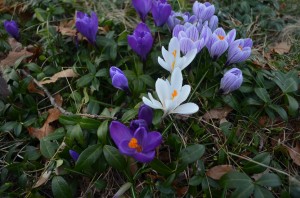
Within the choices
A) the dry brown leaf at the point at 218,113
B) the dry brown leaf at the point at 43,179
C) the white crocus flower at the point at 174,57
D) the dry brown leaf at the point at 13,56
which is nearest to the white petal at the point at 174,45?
the white crocus flower at the point at 174,57

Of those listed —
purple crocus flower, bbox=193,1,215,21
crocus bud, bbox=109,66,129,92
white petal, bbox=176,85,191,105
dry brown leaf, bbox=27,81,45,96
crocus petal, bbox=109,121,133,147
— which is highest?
purple crocus flower, bbox=193,1,215,21

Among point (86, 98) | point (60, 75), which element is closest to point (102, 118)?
point (86, 98)

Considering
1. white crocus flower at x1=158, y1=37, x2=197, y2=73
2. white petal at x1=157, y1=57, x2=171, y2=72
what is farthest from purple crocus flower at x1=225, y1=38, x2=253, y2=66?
white petal at x1=157, y1=57, x2=171, y2=72

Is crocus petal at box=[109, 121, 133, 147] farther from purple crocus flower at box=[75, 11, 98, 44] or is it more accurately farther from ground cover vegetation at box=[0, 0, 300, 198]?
purple crocus flower at box=[75, 11, 98, 44]

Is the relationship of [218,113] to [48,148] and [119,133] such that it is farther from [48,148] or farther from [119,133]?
[48,148]

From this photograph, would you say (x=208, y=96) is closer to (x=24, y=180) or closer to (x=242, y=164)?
(x=242, y=164)
